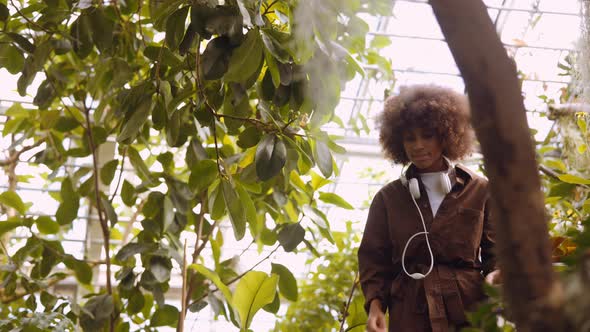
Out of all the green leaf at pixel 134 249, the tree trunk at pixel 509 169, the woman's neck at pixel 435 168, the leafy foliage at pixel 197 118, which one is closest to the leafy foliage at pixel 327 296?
the leafy foliage at pixel 197 118

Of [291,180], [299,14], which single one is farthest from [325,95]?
[291,180]

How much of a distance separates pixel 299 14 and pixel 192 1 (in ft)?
1.27

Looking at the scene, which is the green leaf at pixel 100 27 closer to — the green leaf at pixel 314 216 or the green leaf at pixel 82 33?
the green leaf at pixel 82 33

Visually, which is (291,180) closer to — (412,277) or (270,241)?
(270,241)

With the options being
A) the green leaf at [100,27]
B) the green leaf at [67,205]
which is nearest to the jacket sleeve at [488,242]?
the green leaf at [100,27]

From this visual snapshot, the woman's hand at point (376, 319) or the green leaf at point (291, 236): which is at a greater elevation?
the woman's hand at point (376, 319)

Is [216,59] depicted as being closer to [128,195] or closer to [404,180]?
[404,180]

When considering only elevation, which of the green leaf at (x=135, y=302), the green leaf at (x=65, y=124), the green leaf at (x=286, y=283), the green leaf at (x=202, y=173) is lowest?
the green leaf at (x=135, y=302)

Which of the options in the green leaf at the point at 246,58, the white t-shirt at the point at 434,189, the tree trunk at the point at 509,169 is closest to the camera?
the tree trunk at the point at 509,169

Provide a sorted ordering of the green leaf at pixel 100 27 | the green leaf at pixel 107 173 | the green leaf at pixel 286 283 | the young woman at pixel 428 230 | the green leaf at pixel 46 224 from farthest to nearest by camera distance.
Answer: the green leaf at pixel 46 224, the green leaf at pixel 107 173, the green leaf at pixel 286 283, the green leaf at pixel 100 27, the young woman at pixel 428 230

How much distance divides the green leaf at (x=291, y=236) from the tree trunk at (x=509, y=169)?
5.95 ft

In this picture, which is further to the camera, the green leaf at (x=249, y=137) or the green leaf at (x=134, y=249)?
the green leaf at (x=134, y=249)

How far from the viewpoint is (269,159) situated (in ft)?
6.14

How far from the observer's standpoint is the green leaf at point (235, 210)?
1935mm
